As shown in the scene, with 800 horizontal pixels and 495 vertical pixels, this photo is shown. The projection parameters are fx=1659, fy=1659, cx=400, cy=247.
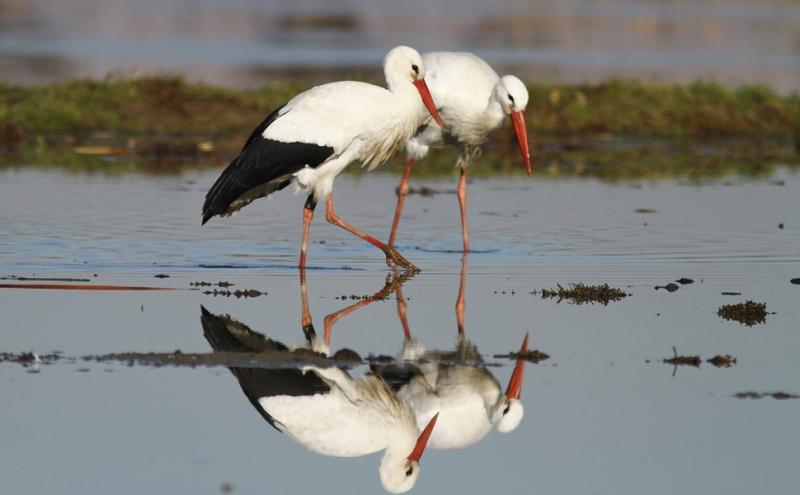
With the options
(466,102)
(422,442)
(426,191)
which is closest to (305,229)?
(466,102)

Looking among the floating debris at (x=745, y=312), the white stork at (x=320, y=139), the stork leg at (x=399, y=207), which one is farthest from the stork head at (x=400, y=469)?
the stork leg at (x=399, y=207)

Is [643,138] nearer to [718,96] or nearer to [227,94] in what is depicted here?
[718,96]

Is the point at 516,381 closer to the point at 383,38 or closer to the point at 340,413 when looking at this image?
the point at 340,413

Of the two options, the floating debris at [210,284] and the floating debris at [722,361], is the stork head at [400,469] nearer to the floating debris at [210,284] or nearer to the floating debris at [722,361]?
the floating debris at [722,361]

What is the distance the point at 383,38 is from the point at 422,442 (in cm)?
3194

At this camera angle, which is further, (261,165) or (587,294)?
(261,165)

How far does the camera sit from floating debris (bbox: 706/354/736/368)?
8033 millimetres

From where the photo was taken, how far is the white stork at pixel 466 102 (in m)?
12.3

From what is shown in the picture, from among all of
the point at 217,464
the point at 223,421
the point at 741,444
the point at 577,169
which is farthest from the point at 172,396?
the point at 577,169

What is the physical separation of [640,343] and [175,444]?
2.91 m

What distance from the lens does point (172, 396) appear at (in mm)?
7266

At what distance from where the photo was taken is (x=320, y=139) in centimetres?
1101

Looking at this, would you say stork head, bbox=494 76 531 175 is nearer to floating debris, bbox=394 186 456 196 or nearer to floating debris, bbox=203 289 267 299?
floating debris, bbox=203 289 267 299

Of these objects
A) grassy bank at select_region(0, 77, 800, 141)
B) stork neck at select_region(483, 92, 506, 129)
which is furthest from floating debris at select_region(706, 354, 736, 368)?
grassy bank at select_region(0, 77, 800, 141)
